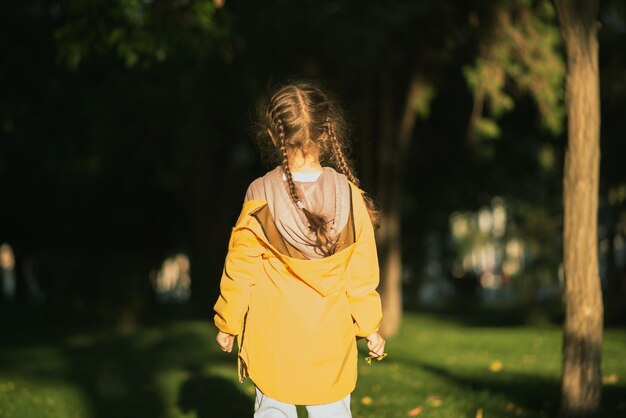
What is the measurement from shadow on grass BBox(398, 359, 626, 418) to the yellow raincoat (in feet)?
12.6

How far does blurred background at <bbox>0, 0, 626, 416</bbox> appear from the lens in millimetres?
14984

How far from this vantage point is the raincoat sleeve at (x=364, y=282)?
14.8 feet

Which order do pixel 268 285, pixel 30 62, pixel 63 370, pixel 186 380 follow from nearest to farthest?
pixel 268 285, pixel 186 380, pixel 63 370, pixel 30 62

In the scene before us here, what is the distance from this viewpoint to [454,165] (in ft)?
79.4

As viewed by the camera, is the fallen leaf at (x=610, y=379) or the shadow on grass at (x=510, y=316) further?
the shadow on grass at (x=510, y=316)

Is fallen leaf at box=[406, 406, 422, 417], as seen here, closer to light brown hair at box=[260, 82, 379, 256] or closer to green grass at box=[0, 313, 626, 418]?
green grass at box=[0, 313, 626, 418]

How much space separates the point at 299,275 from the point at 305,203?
0.31m

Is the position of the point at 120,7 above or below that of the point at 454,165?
above

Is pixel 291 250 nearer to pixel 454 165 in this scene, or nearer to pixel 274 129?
pixel 274 129

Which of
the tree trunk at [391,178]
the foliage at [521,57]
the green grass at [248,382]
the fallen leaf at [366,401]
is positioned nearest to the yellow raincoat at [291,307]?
the green grass at [248,382]

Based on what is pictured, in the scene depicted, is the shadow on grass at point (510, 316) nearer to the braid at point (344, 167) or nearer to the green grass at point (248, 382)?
the green grass at point (248, 382)

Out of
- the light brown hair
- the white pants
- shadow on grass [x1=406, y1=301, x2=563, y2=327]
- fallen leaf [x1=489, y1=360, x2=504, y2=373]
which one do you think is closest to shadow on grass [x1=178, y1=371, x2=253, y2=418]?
fallen leaf [x1=489, y1=360, x2=504, y2=373]

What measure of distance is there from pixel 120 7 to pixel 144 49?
19.0 inches

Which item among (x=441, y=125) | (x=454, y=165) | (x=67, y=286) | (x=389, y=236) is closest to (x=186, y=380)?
(x=389, y=236)
